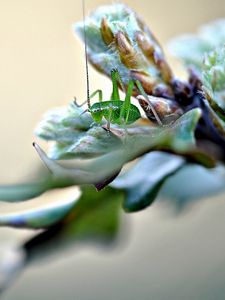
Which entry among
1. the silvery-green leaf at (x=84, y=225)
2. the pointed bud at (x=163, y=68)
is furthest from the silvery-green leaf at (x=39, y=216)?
the pointed bud at (x=163, y=68)

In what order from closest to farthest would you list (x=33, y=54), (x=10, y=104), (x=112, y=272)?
(x=112, y=272), (x=10, y=104), (x=33, y=54)

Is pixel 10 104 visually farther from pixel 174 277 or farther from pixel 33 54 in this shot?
pixel 174 277

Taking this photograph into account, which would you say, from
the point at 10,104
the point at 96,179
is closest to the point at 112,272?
the point at 96,179

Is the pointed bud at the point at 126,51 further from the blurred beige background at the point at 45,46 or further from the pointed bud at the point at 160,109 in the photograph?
the blurred beige background at the point at 45,46

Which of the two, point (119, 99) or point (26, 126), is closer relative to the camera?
point (119, 99)

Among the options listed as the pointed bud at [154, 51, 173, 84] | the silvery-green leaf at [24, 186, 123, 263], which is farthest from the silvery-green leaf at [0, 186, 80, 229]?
the pointed bud at [154, 51, 173, 84]
